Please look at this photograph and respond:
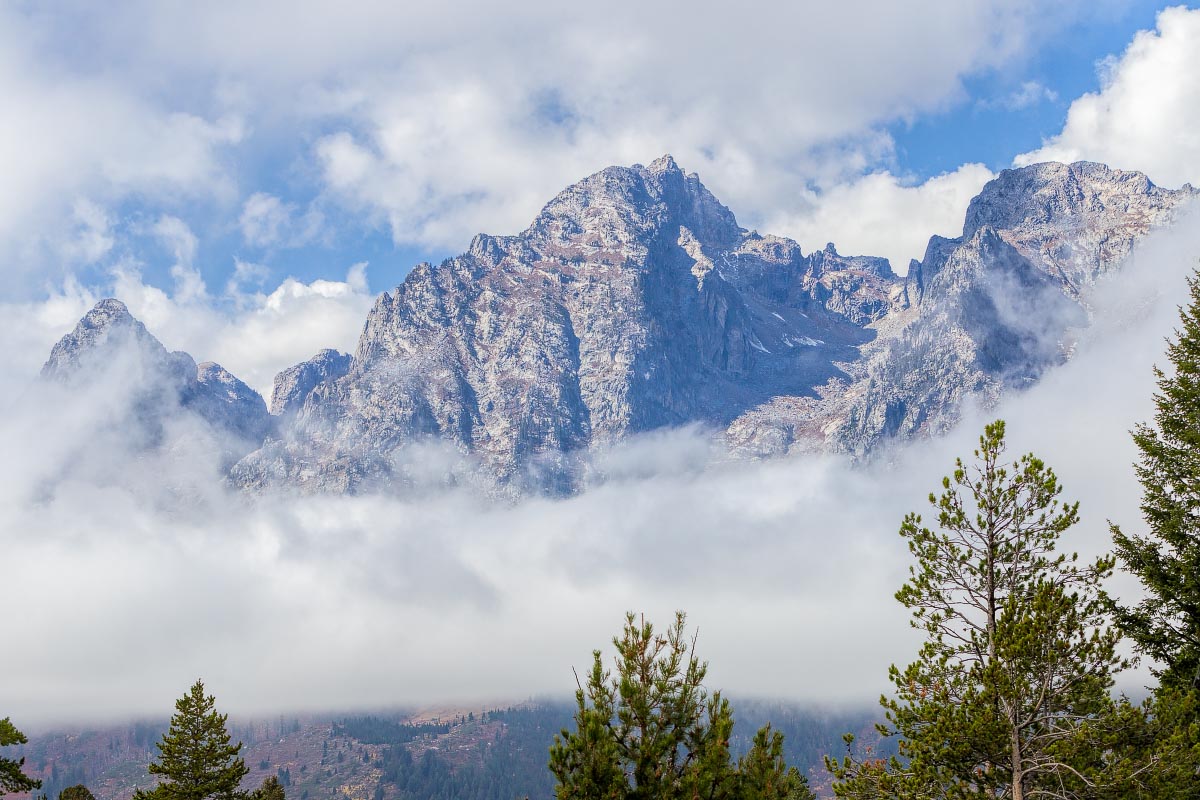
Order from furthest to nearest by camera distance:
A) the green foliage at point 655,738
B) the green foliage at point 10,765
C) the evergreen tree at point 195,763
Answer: the evergreen tree at point 195,763 → the green foliage at point 10,765 → the green foliage at point 655,738

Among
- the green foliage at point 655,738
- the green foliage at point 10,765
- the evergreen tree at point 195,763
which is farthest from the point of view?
the evergreen tree at point 195,763

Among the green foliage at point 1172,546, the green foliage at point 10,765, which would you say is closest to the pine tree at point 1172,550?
the green foliage at point 1172,546

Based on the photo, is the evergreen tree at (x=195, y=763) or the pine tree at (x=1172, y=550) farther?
the evergreen tree at (x=195, y=763)

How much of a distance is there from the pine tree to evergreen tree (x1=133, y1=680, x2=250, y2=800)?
4152 cm

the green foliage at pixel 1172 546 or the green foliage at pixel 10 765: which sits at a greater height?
the green foliage at pixel 1172 546

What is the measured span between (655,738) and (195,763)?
3264 centimetres

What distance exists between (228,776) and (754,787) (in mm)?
34217

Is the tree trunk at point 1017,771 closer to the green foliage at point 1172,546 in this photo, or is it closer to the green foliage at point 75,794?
the green foliage at point 1172,546

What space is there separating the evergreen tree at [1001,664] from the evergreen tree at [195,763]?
35.8 metres

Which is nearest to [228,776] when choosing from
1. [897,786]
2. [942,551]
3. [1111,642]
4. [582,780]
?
[582,780]

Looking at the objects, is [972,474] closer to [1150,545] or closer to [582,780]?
[1150,545]

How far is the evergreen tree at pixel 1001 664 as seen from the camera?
2162 centimetres

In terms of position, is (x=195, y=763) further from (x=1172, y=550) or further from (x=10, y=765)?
(x=1172, y=550)

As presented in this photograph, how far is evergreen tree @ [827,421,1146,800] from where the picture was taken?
70.9 feet
